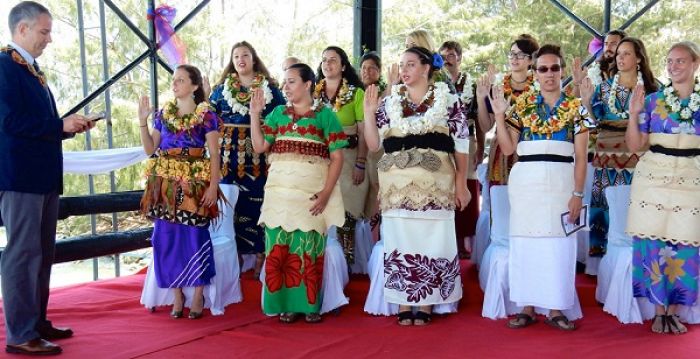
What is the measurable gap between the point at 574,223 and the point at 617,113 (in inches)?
40.9

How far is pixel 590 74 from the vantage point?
4883 millimetres

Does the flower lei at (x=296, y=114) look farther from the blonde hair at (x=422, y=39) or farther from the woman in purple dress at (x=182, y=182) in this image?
the blonde hair at (x=422, y=39)

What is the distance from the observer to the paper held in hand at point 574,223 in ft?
12.3

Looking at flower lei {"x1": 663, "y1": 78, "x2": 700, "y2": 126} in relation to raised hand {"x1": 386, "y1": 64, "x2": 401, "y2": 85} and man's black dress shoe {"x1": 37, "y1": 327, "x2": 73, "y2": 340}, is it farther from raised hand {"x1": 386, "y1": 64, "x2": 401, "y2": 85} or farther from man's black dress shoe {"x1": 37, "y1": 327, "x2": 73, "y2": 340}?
man's black dress shoe {"x1": 37, "y1": 327, "x2": 73, "y2": 340}

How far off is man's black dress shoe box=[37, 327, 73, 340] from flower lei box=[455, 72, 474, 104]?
285 cm

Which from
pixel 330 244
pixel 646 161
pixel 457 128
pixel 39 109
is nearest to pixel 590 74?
pixel 646 161

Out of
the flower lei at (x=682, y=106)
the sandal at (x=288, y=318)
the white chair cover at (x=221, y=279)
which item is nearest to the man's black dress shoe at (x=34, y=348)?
the white chair cover at (x=221, y=279)

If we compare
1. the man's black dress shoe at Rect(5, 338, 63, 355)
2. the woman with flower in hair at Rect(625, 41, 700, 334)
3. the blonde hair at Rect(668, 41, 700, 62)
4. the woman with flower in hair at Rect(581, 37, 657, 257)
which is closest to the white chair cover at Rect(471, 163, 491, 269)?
the woman with flower in hair at Rect(581, 37, 657, 257)

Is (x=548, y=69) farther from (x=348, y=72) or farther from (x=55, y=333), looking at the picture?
(x=55, y=333)

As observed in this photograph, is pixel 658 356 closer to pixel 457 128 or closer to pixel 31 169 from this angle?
pixel 457 128

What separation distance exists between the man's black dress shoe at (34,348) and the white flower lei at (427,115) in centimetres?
204

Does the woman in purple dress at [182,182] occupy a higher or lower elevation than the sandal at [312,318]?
higher

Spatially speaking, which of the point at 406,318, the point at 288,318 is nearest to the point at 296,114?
the point at 288,318

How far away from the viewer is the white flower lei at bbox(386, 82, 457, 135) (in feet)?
12.6
